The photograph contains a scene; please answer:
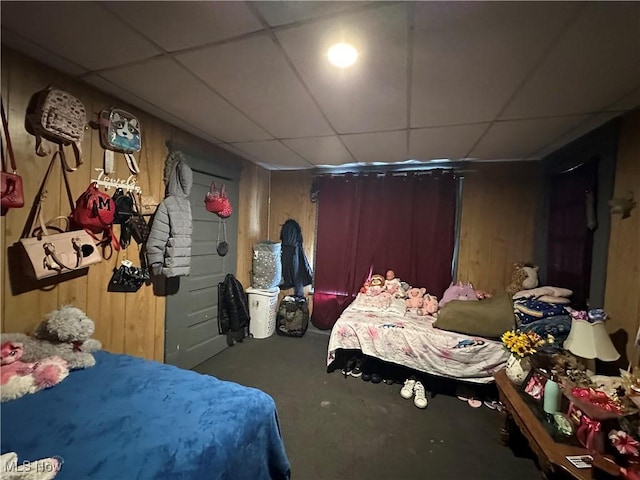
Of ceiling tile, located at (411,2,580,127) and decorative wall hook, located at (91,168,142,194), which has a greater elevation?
ceiling tile, located at (411,2,580,127)

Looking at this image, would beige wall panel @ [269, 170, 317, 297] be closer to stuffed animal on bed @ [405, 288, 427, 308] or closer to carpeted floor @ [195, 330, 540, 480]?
stuffed animal on bed @ [405, 288, 427, 308]

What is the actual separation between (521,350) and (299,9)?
92.4 inches

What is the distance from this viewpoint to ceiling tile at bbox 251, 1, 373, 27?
106 cm

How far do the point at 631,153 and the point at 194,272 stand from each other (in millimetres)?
3564

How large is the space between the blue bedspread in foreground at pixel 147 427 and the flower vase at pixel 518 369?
5.32ft

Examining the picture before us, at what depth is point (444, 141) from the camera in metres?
2.58

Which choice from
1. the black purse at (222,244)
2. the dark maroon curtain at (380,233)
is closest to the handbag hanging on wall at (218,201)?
the black purse at (222,244)

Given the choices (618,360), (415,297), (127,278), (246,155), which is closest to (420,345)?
(415,297)

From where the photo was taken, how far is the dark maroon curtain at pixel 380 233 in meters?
3.42

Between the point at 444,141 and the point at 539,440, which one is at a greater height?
the point at 444,141


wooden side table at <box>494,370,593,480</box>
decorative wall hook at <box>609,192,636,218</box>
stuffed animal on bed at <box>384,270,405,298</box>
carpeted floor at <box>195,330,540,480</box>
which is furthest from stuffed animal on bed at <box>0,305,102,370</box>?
decorative wall hook at <box>609,192,636,218</box>

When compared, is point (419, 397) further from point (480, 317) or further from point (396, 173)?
point (396, 173)

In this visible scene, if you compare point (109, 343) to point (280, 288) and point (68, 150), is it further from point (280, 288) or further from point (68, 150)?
point (280, 288)

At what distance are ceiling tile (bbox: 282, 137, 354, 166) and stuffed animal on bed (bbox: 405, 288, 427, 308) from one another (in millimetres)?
1741
